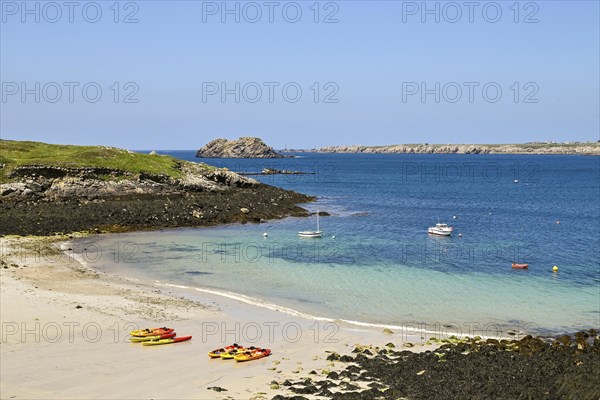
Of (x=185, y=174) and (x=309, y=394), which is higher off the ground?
(x=185, y=174)

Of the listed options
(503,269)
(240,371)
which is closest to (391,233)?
(503,269)

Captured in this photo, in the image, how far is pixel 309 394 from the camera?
18.1m

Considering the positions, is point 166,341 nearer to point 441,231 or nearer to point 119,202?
point 441,231

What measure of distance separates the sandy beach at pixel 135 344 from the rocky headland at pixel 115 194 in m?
22.2

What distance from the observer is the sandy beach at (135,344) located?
18.7 metres

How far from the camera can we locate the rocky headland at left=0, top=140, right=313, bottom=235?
56531mm

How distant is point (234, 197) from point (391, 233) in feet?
80.6

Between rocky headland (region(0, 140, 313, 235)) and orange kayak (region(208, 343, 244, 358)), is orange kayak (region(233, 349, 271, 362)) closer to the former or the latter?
orange kayak (region(208, 343, 244, 358))

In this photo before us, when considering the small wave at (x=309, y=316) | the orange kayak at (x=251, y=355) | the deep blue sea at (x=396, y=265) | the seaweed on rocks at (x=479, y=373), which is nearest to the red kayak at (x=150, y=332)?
the orange kayak at (x=251, y=355)

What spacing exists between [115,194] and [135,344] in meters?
49.0

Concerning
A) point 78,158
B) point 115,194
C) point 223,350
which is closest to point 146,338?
point 223,350

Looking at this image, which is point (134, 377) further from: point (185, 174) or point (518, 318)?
point (185, 174)

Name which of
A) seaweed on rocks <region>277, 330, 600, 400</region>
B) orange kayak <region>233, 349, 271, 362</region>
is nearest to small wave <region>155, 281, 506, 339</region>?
seaweed on rocks <region>277, 330, 600, 400</region>

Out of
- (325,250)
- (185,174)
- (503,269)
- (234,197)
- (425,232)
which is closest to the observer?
(503,269)
